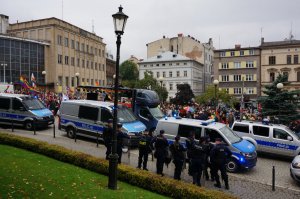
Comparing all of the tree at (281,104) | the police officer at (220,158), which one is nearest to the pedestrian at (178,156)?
the police officer at (220,158)

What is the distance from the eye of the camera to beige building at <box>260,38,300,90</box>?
6150cm

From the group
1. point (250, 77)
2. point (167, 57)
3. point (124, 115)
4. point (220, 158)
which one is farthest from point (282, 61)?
point (220, 158)

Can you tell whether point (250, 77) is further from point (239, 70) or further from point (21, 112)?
point (21, 112)

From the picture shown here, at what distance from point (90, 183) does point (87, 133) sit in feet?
27.9

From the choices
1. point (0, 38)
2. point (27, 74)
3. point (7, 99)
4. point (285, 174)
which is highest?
point (0, 38)

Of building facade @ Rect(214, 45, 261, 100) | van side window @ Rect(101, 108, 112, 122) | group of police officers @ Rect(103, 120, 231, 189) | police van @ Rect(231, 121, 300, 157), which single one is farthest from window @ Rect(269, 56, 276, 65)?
group of police officers @ Rect(103, 120, 231, 189)

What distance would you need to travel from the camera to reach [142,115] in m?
20.2

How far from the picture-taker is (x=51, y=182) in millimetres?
9141

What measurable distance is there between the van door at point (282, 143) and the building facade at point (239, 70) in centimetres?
5117

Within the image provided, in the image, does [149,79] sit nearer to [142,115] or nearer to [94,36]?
[94,36]

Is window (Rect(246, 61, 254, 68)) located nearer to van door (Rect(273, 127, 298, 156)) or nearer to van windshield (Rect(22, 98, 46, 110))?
van door (Rect(273, 127, 298, 156))

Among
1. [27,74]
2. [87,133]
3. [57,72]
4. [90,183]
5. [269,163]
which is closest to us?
[90,183]

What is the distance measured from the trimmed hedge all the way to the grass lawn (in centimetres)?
28

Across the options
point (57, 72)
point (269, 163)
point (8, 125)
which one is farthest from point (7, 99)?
point (57, 72)
